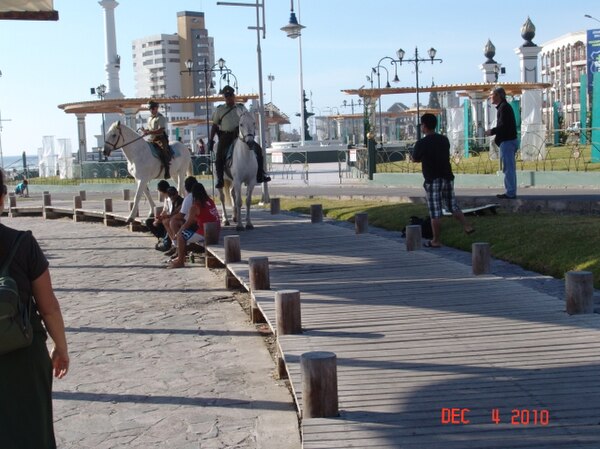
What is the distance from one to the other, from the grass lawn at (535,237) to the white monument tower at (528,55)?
2946cm

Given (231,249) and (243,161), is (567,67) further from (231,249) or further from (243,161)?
(231,249)

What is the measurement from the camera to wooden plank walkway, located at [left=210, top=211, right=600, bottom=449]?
17.4ft

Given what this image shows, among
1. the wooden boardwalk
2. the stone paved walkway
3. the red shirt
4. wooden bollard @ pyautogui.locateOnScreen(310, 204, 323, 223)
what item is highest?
the red shirt

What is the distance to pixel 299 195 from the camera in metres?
31.2

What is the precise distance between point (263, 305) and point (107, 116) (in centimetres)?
6293

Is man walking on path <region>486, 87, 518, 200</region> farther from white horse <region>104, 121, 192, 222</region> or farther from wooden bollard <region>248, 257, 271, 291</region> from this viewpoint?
white horse <region>104, 121, 192, 222</region>

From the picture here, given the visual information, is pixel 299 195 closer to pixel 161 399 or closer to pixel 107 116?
pixel 161 399

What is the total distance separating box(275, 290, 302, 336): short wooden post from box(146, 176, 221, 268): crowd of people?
7.63m

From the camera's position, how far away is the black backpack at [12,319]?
418 centimetres

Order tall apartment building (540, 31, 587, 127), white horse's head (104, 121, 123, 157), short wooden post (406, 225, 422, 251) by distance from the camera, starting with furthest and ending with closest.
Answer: tall apartment building (540, 31, 587, 127) < white horse's head (104, 121, 123, 157) < short wooden post (406, 225, 422, 251)

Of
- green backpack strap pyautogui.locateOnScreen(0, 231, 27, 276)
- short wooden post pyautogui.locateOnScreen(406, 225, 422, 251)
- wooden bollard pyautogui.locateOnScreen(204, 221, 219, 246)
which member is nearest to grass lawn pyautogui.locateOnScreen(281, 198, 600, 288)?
short wooden post pyautogui.locateOnScreen(406, 225, 422, 251)

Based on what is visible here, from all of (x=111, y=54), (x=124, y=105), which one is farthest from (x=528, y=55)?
(x=111, y=54)

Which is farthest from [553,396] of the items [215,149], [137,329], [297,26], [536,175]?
[297,26]

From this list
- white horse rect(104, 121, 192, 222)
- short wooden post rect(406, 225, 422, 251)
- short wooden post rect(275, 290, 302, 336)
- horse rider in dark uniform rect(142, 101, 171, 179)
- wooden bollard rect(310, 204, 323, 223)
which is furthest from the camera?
horse rider in dark uniform rect(142, 101, 171, 179)
